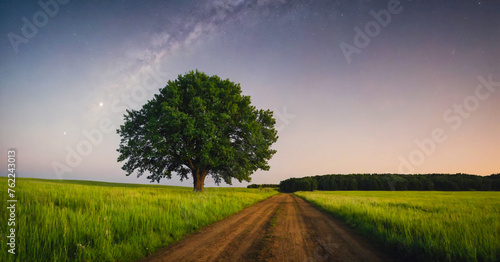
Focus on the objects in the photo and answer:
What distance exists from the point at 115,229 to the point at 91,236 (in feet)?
2.68

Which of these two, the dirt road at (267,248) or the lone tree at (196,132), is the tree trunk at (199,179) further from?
the dirt road at (267,248)

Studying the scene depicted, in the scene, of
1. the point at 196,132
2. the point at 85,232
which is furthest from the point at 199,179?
the point at 85,232

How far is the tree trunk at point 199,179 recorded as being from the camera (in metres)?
21.4

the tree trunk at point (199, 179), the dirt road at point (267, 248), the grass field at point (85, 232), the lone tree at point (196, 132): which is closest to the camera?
the grass field at point (85, 232)

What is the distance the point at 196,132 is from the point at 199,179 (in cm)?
730

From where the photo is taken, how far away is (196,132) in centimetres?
1711

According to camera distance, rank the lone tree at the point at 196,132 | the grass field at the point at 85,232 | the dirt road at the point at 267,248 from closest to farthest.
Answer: the grass field at the point at 85,232, the dirt road at the point at 267,248, the lone tree at the point at 196,132

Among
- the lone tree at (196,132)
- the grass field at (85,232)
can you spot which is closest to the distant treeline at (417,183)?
the lone tree at (196,132)

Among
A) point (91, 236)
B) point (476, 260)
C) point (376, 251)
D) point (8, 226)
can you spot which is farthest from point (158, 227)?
point (476, 260)

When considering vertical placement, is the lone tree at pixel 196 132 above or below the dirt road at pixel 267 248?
above

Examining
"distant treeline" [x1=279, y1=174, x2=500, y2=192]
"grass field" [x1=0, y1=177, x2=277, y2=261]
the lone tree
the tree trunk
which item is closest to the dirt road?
"grass field" [x1=0, y1=177, x2=277, y2=261]

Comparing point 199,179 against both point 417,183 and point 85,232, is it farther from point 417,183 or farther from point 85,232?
point 417,183

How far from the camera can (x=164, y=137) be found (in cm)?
1886

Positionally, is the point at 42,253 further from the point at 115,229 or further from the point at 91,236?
the point at 115,229
